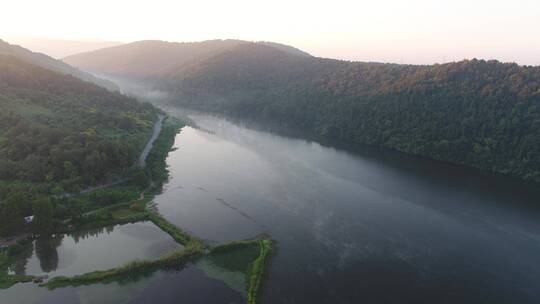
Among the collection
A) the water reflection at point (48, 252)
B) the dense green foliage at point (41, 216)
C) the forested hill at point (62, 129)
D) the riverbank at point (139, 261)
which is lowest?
the water reflection at point (48, 252)

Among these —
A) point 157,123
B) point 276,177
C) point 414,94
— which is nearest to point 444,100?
point 414,94

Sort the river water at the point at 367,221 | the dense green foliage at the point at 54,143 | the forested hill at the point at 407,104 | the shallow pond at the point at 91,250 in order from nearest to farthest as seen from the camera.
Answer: the shallow pond at the point at 91,250 < the river water at the point at 367,221 < the dense green foliage at the point at 54,143 < the forested hill at the point at 407,104

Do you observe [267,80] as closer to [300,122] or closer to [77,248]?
[300,122]

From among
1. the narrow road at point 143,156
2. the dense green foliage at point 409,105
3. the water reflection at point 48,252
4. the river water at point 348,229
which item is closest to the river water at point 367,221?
the river water at point 348,229

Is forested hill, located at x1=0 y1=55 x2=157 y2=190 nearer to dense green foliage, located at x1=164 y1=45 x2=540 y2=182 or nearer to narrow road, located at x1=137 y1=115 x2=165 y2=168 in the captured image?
narrow road, located at x1=137 y1=115 x2=165 y2=168

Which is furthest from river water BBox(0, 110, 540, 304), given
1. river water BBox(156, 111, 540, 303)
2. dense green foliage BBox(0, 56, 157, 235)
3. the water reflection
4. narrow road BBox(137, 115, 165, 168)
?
dense green foliage BBox(0, 56, 157, 235)

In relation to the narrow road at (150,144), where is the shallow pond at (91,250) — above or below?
below

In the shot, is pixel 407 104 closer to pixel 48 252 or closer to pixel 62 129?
pixel 62 129

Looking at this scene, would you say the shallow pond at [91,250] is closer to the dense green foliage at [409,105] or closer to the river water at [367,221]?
the river water at [367,221]
